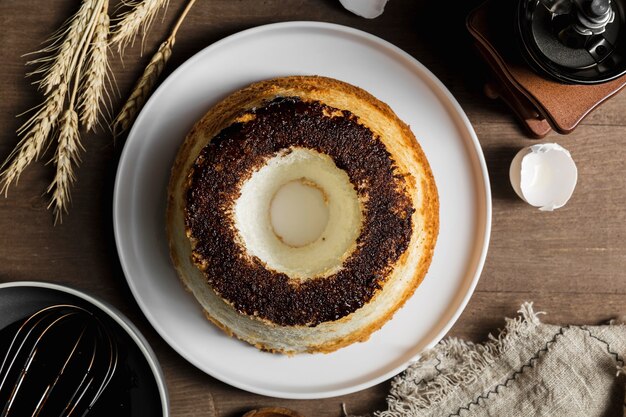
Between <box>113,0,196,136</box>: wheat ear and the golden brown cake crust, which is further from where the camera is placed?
<box>113,0,196,136</box>: wheat ear

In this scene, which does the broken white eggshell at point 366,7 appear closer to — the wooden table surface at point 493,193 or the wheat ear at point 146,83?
the wooden table surface at point 493,193

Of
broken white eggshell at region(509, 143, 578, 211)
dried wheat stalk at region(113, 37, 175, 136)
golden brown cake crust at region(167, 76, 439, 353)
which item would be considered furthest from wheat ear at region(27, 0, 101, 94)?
broken white eggshell at region(509, 143, 578, 211)

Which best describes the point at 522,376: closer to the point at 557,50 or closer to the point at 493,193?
the point at 493,193

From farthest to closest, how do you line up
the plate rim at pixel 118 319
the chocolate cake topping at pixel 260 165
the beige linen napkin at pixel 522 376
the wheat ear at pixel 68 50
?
the beige linen napkin at pixel 522 376
the wheat ear at pixel 68 50
the plate rim at pixel 118 319
the chocolate cake topping at pixel 260 165

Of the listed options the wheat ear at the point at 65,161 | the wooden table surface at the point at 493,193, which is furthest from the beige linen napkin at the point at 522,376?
the wheat ear at the point at 65,161

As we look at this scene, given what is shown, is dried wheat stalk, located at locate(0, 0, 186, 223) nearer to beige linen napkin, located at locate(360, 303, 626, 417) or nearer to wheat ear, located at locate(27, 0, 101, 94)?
wheat ear, located at locate(27, 0, 101, 94)

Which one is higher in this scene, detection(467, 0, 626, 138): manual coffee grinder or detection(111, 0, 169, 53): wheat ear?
detection(467, 0, 626, 138): manual coffee grinder
